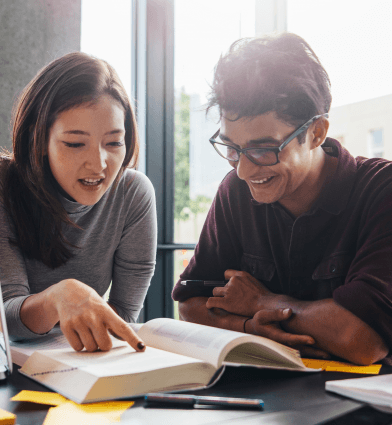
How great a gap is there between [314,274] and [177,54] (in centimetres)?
225

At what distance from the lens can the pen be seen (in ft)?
2.00

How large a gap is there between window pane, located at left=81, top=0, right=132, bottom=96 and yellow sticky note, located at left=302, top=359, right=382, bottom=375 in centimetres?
215

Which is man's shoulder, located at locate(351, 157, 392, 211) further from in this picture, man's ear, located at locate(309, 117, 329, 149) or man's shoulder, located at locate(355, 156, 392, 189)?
man's ear, located at locate(309, 117, 329, 149)

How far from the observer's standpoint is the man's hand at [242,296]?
3.80ft

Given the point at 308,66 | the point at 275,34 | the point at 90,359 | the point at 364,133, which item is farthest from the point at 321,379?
the point at 364,133

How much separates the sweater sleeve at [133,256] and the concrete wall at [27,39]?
1.12m

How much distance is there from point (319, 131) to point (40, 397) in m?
0.93

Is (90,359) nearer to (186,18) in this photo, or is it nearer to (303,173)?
(303,173)

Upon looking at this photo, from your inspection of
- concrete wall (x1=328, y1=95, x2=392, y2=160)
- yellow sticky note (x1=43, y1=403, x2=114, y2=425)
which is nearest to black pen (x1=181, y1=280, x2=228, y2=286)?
yellow sticky note (x1=43, y1=403, x2=114, y2=425)

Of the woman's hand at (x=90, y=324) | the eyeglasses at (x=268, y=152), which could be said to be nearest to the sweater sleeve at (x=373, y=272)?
the eyeglasses at (x=268, y=152)

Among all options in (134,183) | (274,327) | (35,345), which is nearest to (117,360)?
(35,345)

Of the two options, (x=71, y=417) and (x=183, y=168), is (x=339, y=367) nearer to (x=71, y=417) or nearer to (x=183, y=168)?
(x=71, y=417)

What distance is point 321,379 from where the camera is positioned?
76 cm

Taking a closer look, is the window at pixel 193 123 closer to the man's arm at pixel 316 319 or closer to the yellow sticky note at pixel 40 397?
the man's arm at pixel 316 319
